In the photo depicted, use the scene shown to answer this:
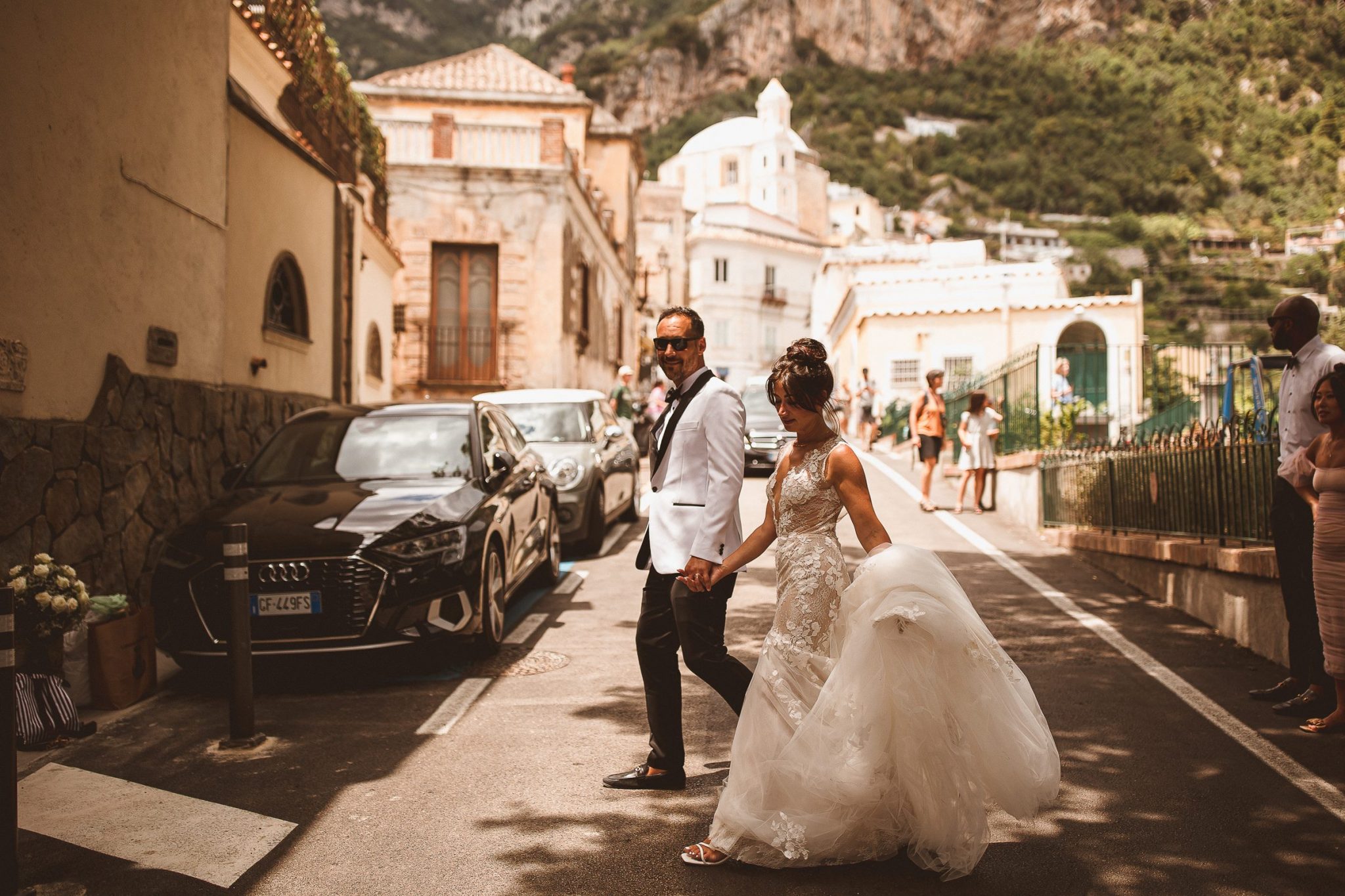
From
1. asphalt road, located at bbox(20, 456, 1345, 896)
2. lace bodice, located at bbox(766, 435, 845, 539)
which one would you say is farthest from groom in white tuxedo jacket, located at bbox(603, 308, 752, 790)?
asphalt road, located at bbox(20, 456, 1345, 896)

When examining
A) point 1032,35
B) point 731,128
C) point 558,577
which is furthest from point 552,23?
point 558,577

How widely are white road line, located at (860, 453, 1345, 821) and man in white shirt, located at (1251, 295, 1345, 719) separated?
1.20 ft

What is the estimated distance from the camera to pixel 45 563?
237 inches

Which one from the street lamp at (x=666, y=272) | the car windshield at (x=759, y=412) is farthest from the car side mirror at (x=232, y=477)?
the street lamp at (x=666, y=272)

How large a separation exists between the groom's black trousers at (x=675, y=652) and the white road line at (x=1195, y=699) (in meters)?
2.47

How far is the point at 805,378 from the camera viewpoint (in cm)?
426

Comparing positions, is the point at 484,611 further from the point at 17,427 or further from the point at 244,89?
the point at 244,89

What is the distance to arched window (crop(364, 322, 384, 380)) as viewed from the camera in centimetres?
1825

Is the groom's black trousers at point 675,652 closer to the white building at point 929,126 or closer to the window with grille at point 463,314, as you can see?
the window with grille at point 463,314

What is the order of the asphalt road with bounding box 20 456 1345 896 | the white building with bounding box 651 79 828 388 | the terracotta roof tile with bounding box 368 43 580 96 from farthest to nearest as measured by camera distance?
the white building with bounding box 651 79 828 388, the terracotta roof tile with bounding box 368 43 580 96, the asphalt road with bounding box 20 456 1345 896

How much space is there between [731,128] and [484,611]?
107 metres

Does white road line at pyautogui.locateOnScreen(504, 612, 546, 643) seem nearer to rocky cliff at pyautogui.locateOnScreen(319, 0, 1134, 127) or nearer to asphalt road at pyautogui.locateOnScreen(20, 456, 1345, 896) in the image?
asphalt road at pyautogui.locateOnScreen(20, 456, 1345, 896)

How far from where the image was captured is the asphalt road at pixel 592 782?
3.95 metres

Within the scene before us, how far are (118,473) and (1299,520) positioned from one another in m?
7.61
